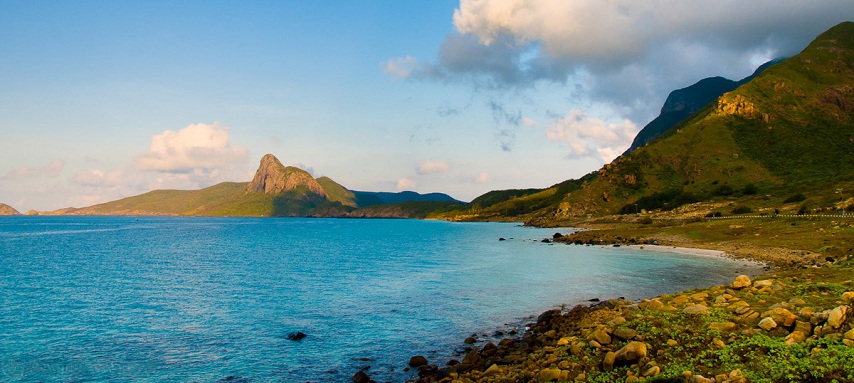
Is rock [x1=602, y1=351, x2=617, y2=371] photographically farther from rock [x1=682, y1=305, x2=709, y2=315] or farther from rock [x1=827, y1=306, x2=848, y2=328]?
rock [x1=827, y1=306, x2=848, y2=328]

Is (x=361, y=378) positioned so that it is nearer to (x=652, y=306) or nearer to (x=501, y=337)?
(x=501, y=337)

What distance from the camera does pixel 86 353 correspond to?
28984 mm

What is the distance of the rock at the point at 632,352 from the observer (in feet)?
60.0

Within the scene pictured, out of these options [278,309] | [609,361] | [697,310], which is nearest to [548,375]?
[609,361]

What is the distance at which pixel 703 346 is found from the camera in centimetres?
1855

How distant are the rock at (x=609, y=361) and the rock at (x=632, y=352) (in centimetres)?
11

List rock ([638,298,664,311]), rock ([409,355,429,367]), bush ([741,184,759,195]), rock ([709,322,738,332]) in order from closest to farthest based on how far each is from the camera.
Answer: rock ([709,322,738,332]) → rock ([638,298,664,311]) → rock ([409,355,429,367]) → bush ([741,184,759,195])

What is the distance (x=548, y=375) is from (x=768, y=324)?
9.22 metres

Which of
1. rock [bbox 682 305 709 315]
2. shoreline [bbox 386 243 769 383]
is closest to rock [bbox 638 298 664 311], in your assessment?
shoreline [bbox 386 243 769 383]

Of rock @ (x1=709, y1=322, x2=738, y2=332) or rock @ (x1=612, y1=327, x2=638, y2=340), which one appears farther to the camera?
rock @ (x1=612, y1=327, x2=638, y2=340)

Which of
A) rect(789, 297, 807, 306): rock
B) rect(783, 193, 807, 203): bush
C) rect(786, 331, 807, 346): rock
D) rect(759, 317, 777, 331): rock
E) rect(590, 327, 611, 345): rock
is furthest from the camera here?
rect(783, 193, 807, 203): bush

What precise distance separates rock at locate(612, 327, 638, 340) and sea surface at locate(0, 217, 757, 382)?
10.5 m

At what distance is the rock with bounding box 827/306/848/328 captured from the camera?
16.9 m

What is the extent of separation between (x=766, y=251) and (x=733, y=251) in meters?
6.85
